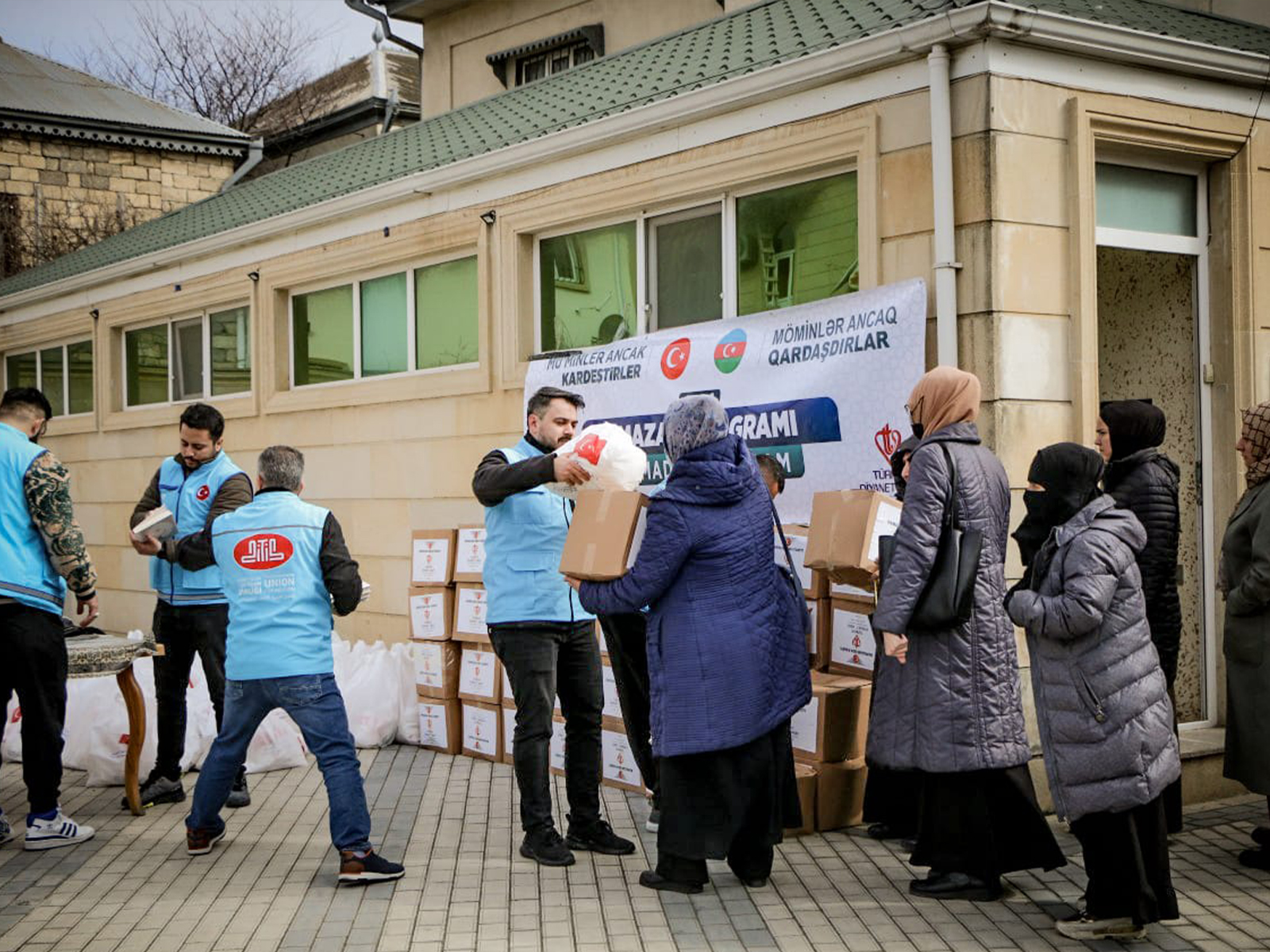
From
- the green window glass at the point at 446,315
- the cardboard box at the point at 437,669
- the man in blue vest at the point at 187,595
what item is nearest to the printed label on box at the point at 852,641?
the cardboard box at the point at 437,669

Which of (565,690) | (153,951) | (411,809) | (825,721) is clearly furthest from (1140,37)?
(153,951)

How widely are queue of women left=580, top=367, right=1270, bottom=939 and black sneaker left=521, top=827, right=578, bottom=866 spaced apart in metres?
0.44

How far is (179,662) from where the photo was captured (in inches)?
274

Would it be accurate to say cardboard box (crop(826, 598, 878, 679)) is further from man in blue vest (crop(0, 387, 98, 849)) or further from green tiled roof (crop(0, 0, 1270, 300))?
man in blue vest (crop(0, 387, 98, 849))

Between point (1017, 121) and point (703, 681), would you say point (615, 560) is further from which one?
point (1017, 121)

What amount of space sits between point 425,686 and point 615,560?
347 cm

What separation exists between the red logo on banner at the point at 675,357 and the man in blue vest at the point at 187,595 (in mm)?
2311

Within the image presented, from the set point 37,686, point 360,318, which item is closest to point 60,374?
point 360,318

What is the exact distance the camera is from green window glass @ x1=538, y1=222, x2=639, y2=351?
8.75 meters

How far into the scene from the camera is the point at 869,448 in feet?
21.5

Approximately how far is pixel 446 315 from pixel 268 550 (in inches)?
187

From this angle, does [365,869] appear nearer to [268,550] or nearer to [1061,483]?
[268,550]

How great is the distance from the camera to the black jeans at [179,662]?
681 cm

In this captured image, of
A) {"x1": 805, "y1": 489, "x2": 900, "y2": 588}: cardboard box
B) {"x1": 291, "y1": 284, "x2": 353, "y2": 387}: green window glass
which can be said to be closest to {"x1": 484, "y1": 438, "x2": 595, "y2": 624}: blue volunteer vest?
{"x1": 805, "y1": 489, "x2": 900, "y2": 588}: cardboard box
